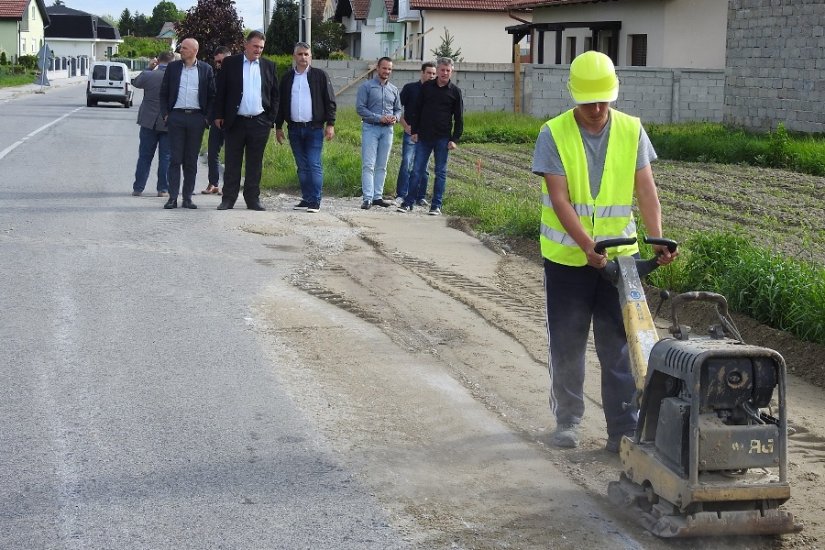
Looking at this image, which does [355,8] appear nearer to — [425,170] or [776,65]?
[776,65]

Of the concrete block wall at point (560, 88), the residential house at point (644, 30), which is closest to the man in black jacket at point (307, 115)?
the concrete block wall at point (560, 88)

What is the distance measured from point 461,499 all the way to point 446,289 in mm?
5007

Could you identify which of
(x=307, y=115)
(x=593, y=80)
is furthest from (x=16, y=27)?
(x=593, y=80)

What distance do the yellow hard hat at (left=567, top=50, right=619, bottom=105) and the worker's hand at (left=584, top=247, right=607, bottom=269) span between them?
0.69 meters

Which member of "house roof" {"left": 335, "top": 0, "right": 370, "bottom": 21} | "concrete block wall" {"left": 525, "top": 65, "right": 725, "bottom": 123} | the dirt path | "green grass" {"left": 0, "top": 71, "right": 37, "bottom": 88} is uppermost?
"house roof" {"left": 335, "top": 0, "right": 370, "bottom": 21}

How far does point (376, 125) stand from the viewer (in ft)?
51.1

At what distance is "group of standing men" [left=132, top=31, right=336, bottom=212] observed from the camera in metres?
14.5

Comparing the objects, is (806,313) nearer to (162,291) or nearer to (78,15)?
(162,291)

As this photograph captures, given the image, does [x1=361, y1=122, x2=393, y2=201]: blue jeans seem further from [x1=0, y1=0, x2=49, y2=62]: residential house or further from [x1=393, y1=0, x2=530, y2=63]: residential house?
[x1=0, y1=0, x2=49, y2=62]: residential house

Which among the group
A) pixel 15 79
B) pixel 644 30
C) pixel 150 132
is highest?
pixel 644 30

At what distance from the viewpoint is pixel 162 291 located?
32.0 ft

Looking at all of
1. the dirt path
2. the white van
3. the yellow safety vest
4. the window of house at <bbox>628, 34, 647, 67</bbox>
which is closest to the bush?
the white van

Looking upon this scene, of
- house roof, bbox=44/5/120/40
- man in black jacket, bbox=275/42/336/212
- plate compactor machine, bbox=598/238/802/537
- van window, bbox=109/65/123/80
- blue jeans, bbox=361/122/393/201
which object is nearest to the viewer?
plate compactor machine, bbox=598/238/802/537

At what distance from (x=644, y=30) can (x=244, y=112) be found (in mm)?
24528
